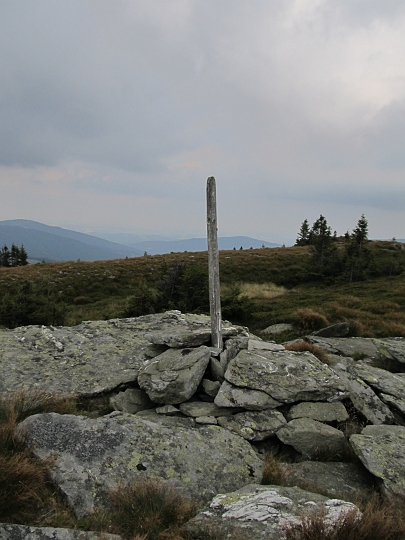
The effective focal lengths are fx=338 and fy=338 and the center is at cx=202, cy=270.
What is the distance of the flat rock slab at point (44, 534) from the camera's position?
361cm

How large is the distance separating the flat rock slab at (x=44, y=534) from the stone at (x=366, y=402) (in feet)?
20.0

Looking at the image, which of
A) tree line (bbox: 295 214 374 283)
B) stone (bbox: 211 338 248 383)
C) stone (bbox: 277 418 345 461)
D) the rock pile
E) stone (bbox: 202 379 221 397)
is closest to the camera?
the rock pile

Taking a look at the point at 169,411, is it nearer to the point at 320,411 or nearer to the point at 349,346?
the point at 320,411

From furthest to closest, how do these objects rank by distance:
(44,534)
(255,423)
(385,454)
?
(255,423)
(385,454)
(44,534)

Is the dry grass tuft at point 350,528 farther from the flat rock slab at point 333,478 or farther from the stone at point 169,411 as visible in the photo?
the stone at point 169,411

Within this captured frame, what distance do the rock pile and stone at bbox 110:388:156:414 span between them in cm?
3

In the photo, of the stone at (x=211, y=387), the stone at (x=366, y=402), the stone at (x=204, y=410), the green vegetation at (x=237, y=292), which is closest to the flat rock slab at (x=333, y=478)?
the stone at (x=204, y=410)

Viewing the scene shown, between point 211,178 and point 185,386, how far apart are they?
5.46 meters

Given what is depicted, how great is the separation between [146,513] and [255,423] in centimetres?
323

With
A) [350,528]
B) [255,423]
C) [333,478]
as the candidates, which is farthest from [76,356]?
[350,528]

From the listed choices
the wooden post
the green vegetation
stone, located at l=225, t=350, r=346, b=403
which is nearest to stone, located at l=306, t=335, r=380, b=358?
the green vegetation

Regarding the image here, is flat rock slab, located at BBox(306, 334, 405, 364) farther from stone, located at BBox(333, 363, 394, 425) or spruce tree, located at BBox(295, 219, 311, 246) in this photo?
spruce tree, located at BBox(295, 219, 311, 246)

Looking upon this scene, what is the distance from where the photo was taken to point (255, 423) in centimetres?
683

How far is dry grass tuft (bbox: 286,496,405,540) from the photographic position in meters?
3.63
